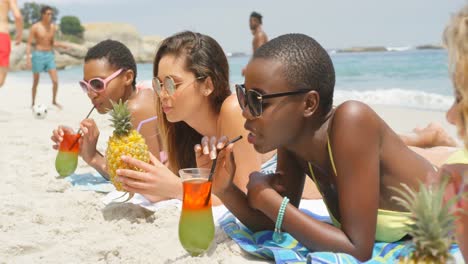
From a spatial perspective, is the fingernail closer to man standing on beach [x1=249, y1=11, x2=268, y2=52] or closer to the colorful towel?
the colorful towel

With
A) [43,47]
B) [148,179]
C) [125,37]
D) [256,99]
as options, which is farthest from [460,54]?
[125,37]

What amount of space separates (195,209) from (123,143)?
0.87 m

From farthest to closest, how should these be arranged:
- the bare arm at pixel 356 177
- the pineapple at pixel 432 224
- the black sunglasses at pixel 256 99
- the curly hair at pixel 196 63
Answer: the curly hair at pixel 196 63 < the black sunglasses at pixel 256 99 < the bare arm at pixel 356 177 < the pineapple at pixel 432 224

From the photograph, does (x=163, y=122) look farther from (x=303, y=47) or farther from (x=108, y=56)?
(x=303, y=47)

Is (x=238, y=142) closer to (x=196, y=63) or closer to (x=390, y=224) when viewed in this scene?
(x=196, y=63)

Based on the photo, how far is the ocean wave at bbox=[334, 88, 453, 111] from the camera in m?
14.6

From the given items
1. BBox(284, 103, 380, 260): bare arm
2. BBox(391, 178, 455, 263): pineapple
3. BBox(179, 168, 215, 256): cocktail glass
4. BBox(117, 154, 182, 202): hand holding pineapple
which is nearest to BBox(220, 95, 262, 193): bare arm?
BBox(117, 154, 182, 202): hand holding pineapple

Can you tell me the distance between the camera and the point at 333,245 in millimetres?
2543

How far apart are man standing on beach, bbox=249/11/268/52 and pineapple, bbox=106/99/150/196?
1081cm

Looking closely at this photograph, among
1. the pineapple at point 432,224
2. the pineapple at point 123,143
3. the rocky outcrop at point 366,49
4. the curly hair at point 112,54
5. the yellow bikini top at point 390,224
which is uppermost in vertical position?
the pineapple at point 432,224

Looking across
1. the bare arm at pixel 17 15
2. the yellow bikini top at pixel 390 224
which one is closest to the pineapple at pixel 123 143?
the yellow bikini top at pixel 390 224

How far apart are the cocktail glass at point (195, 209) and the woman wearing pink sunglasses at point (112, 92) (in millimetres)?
1921

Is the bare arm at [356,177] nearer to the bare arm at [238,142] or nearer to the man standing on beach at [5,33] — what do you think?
Result: the bare arm at [238,142]

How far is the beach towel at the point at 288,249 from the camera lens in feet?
8.12
